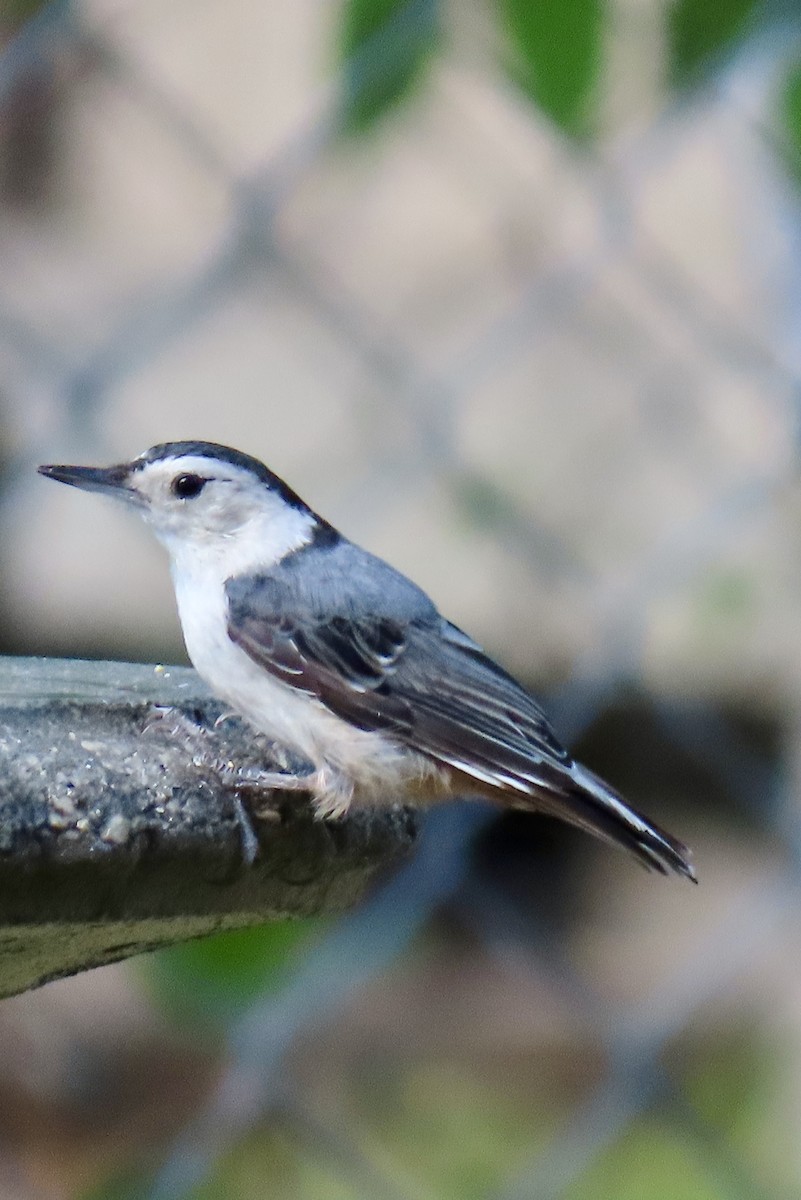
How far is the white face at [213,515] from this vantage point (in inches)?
39.4

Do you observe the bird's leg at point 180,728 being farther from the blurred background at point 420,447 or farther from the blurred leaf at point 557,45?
the blurred background at point 420,447

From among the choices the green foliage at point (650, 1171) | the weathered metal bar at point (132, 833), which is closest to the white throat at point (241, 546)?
the weathered metal bar at point (132, 833)

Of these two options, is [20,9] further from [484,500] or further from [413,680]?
[413,680]

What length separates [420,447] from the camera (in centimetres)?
140

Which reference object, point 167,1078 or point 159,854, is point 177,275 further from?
point 159,854

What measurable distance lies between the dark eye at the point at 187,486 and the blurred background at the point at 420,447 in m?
0.33

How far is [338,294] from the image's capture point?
4.67 feet

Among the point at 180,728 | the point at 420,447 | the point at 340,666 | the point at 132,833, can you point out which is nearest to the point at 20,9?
the point at 420,447

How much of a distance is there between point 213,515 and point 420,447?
1.33ft

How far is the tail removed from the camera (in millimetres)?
773

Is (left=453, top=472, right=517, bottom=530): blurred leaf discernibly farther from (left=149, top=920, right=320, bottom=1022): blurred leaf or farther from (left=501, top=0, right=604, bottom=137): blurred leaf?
(left=501, top=0, right=604, bottom=137): blurred leaf

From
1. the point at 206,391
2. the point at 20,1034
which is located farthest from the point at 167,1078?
the point at 206,391

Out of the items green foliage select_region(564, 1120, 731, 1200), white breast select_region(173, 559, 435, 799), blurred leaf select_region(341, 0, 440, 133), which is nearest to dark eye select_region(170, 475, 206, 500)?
white breast select_region(173, 559, 435, 799)

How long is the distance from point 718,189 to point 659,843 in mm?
919
